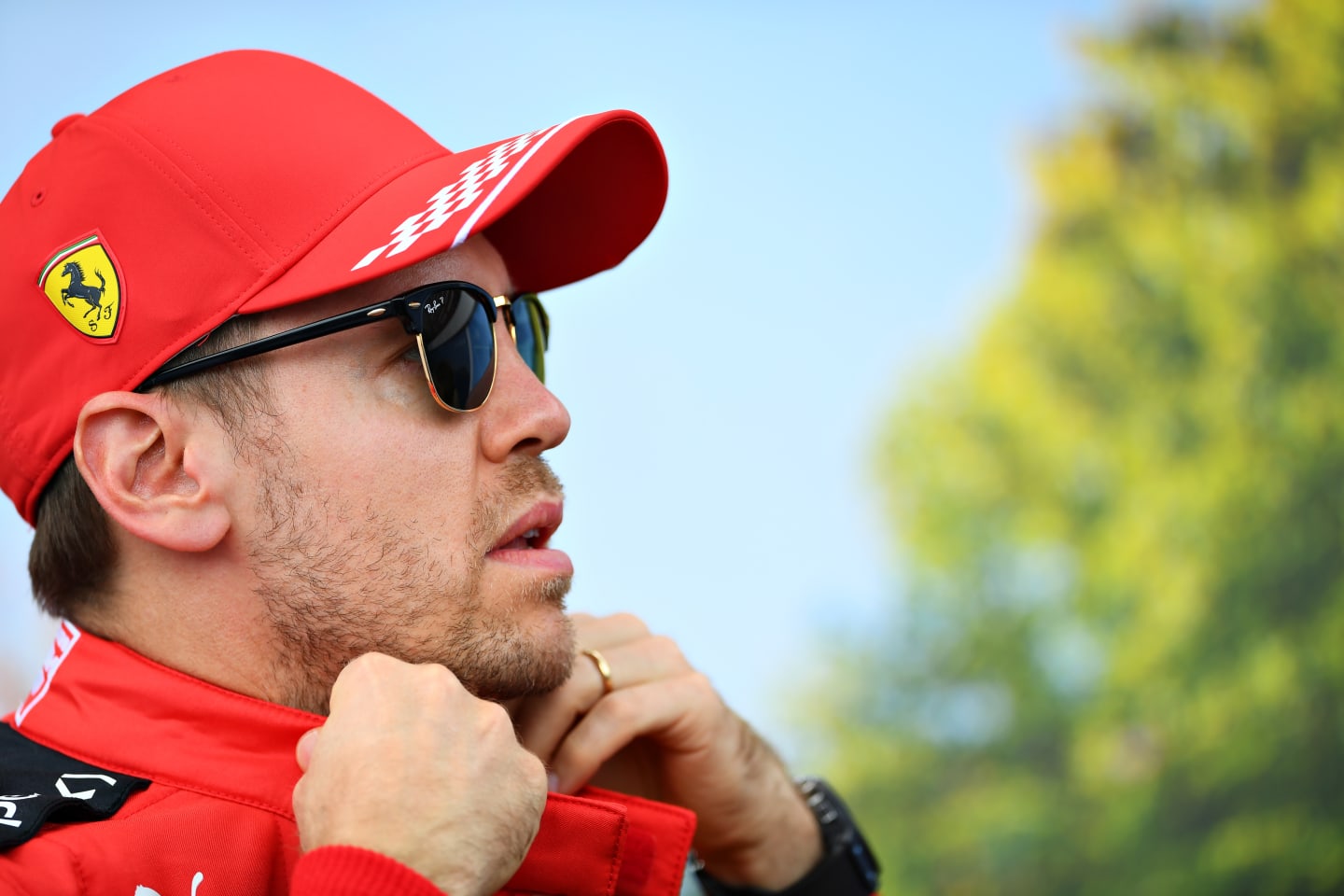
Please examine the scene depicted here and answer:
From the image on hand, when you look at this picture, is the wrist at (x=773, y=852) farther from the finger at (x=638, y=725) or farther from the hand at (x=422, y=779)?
the hand at (x=422, y=779)

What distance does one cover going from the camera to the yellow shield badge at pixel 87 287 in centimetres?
134

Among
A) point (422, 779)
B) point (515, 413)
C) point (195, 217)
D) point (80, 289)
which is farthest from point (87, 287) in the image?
point (422, 779)

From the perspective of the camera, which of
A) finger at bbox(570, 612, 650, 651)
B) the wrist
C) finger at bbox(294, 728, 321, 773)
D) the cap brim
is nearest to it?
finger at bbox(294, 728, 321, 773)

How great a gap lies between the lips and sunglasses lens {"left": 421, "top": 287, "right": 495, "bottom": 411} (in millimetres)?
157

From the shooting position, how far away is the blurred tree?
169 inches

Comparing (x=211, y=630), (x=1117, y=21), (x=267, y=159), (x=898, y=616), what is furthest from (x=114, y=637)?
(x=1117, y=21)

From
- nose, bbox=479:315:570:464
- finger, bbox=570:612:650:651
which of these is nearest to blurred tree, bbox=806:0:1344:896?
finger, bbox=570:612:650:651

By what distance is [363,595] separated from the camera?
4.47ft

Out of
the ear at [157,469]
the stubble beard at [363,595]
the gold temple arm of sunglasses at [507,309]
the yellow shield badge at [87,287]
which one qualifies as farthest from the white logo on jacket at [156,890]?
the gold temple arm of sunglasses at [507,309]

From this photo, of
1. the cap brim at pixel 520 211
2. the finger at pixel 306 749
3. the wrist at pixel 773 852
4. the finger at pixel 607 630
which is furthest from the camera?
the wrist at pixel 773 852

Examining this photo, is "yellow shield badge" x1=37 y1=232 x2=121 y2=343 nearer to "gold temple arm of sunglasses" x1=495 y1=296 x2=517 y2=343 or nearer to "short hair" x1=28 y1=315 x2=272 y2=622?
"short hair" x1=28 y1=315 x2=272 y2=622

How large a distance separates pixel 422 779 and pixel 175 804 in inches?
13.5

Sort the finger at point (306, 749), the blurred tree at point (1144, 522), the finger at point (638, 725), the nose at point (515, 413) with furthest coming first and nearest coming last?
the blurred tree at point (1144, 522) → the finger at point (638, 725) → the nose at point (515, 413) → the finger at point (306, 749)

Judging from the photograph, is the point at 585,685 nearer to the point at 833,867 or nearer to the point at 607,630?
the point at 607,630
